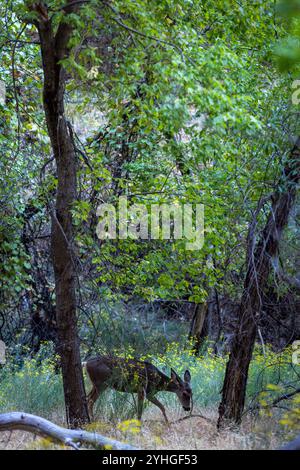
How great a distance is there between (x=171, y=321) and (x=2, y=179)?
7.78 meters

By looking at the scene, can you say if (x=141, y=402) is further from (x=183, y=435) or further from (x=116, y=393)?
(x=183, y=435)

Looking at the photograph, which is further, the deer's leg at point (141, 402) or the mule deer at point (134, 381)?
the mule deer at point (134, 381)

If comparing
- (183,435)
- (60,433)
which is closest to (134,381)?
(183,435)

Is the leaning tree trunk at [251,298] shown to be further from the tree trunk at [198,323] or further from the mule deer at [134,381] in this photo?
the tree trunk at [198,323]

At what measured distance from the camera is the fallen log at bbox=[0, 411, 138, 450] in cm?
624

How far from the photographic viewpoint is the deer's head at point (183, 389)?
398 inches

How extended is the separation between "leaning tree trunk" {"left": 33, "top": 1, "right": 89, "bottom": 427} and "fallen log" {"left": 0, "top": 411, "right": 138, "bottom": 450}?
A: 1.70 meters

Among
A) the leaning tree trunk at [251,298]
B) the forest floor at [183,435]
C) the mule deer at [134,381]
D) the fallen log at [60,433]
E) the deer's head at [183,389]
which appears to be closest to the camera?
the fallen log at [60,433]

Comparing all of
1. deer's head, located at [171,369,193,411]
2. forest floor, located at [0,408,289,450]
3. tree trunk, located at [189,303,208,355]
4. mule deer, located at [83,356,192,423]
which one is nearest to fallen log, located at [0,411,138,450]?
forest floor, located at [0,408,289,450]

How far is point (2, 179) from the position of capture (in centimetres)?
1109

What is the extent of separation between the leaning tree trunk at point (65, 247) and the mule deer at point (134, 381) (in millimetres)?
575

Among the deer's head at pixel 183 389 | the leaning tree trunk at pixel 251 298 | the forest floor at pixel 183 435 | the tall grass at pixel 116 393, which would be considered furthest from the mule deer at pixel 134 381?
the leaning tree trunk at pixel 251 298

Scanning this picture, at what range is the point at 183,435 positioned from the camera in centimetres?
835
